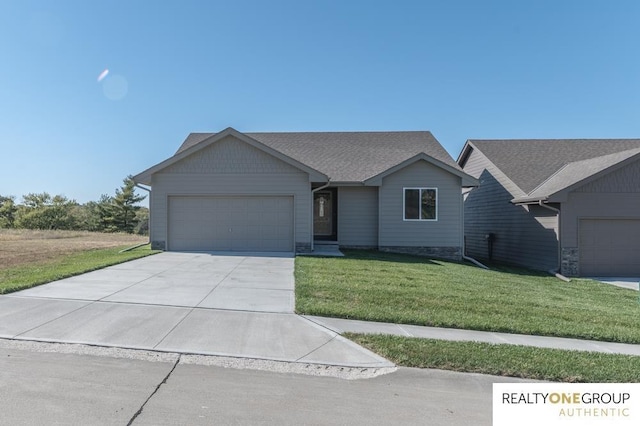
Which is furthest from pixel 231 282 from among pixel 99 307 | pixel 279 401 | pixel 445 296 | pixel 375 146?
pixel 375 146

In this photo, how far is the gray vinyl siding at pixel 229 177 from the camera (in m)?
13.5

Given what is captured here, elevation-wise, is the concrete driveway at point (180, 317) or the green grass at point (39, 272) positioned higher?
the green grass at point (39, 272)

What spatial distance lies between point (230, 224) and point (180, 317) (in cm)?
840

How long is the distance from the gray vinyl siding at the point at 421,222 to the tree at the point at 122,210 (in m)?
37.1

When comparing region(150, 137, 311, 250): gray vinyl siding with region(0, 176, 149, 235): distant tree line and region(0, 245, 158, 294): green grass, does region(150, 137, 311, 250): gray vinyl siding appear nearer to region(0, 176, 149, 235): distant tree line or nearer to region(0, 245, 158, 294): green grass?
region(0, 245, 158, 294): green grass

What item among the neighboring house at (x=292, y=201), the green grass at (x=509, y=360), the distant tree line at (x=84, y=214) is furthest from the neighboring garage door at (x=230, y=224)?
the distant tree line at (x=84, y=214)

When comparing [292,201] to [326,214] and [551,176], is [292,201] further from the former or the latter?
[551,176]

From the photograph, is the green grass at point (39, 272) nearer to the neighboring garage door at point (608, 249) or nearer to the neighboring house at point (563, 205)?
the neighboring house at point (563, 205)

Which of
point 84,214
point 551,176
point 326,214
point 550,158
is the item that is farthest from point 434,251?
point 84,214

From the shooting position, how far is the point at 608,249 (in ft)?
42.9

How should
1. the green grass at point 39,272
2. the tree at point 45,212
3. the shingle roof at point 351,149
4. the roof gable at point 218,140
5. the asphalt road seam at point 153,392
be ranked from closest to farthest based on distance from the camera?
the asphalt road seam at point 153,392, the green grass at point 39,272, the roof gable at point 218,140, the shingle roof at point 351,149, the tree at point 45,212

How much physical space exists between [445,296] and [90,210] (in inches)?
2104

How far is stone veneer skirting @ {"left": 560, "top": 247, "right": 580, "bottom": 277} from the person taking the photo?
1291 cm

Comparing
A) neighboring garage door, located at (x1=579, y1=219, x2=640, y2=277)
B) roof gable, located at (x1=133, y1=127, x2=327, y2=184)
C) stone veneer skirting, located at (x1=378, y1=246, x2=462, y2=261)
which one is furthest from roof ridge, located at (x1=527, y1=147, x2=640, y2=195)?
roof gable, located at (x1=133, y1=127, x2=327, y2=184)
